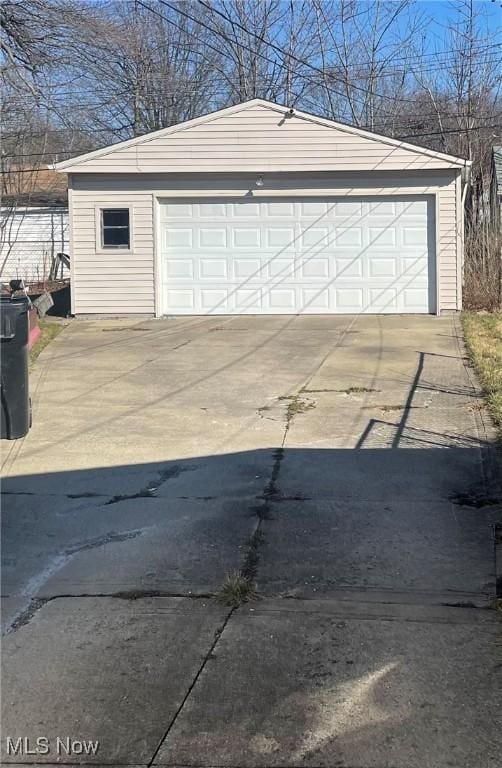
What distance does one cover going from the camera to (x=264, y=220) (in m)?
16.3

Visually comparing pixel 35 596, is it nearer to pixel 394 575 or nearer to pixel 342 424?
pixel 394 575

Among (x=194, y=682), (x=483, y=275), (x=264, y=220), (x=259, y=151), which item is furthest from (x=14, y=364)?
(x=483, y=275)

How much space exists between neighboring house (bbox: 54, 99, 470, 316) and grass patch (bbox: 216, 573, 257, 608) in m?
12.4

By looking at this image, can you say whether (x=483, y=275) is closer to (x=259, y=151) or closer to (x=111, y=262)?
(x=259, y=151)

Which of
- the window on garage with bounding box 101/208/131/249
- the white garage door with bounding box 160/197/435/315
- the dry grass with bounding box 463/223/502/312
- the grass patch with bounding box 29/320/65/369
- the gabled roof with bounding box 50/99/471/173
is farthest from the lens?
the dry grass with bounding box 463/223/502/312

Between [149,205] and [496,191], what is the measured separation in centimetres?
897

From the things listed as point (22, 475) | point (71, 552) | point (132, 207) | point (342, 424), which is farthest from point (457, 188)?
point (71, 552)

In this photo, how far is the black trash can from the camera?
271 inches

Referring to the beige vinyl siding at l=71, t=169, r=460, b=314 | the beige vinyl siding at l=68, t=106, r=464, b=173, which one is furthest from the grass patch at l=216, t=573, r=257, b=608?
the beige vinyl siding at l=68, t=106, r=464, b=173

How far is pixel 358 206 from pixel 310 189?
3.26 ft

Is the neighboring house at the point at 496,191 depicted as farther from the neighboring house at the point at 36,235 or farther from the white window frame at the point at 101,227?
the neighboring house at the point at 36,235

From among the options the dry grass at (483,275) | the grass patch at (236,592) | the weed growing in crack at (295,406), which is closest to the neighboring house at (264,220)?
the dry grass at (483,275)

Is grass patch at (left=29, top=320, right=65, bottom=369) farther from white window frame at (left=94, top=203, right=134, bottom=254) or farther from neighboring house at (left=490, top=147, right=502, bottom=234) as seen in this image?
neighboring house at (left=490, top=147, right=502, bottom=234)

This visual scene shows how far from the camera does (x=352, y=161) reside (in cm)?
1598
